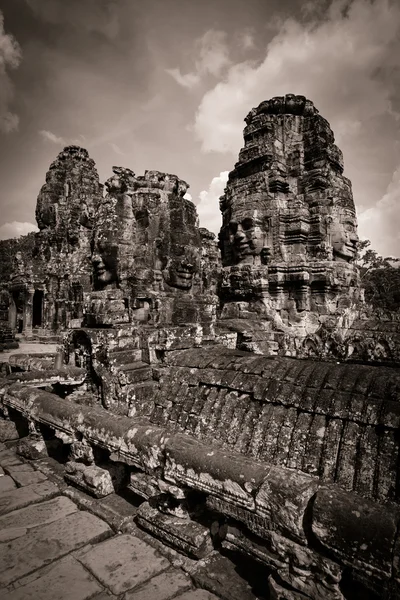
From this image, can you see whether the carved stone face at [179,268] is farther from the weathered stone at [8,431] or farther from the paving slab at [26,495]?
the paving slab at [26,495]

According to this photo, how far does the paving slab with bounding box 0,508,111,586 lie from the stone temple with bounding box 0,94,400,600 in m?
0.36

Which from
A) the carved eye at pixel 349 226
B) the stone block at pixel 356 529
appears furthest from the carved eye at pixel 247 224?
the stone block at pixel 356 529

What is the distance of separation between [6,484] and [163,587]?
2.28m

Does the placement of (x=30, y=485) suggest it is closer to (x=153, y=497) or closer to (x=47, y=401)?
(x=47, y=401)

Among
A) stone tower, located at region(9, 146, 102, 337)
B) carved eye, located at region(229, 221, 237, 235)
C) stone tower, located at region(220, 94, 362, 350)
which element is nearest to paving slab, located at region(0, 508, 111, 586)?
stone tower, located at region(220, 94, 362, 350)

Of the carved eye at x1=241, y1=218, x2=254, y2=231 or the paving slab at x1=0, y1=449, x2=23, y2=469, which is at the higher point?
the carved eye at x1=241, y1=218, x2=254, y2=231

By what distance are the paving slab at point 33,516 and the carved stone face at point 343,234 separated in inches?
365

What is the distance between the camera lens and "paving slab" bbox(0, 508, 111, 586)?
232 cm

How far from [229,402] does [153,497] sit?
1306 mm

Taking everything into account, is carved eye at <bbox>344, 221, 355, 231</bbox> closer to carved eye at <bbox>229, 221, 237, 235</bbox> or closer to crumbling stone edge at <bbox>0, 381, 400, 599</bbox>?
carved eye at <bbox>229, 221, 237, 235</bbox>

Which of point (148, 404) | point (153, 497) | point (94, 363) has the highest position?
point (94, 363)

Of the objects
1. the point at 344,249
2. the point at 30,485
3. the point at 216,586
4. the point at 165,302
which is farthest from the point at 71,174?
the point at 216,586

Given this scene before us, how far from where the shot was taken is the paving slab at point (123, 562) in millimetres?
2193

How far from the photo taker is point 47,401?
411cm
